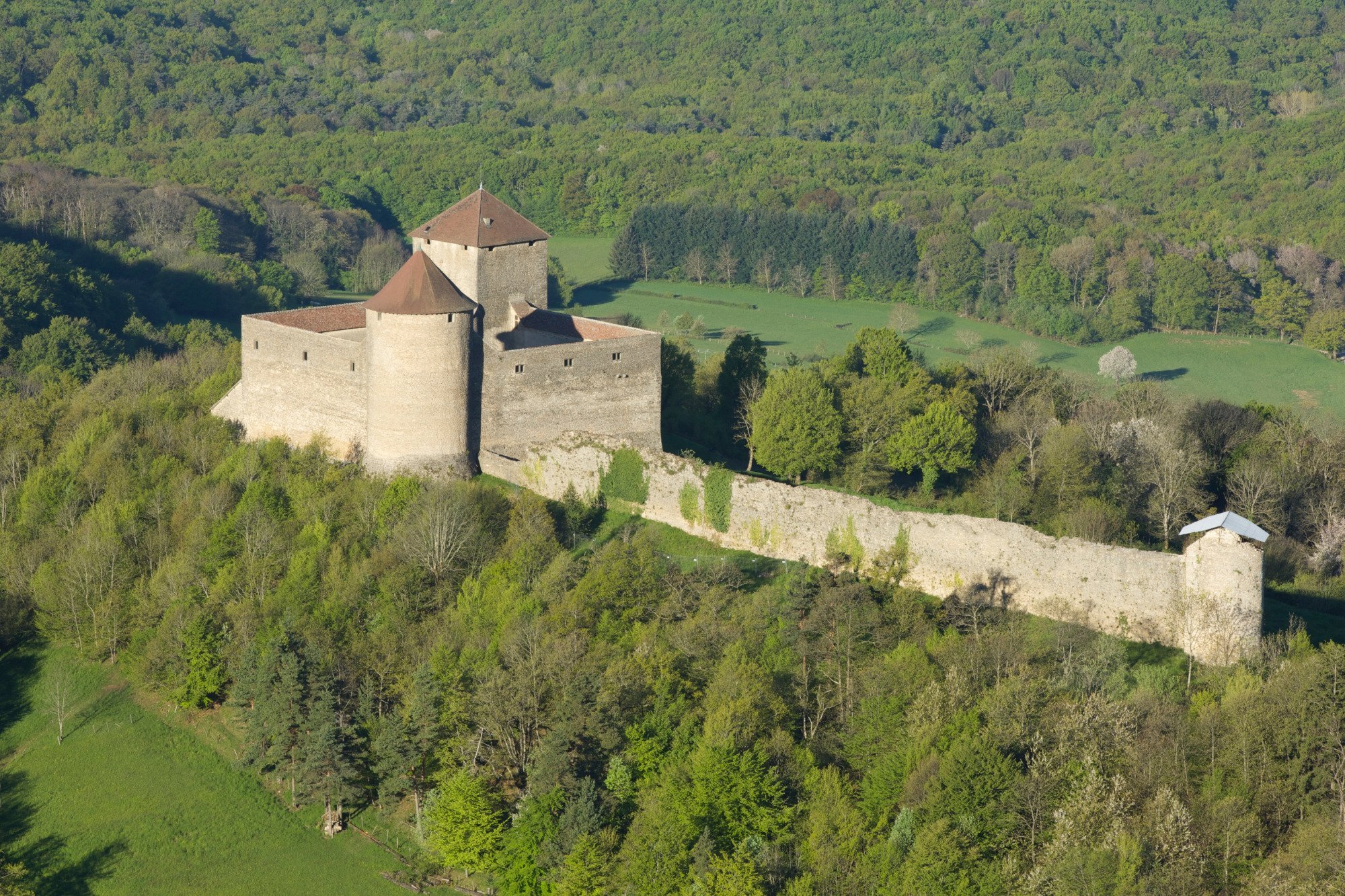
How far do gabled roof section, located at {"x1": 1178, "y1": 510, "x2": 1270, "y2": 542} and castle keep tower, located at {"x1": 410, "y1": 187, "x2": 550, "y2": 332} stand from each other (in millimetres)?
14797

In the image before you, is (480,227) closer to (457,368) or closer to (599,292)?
(457,368)

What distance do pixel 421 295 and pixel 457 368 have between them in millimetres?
1519

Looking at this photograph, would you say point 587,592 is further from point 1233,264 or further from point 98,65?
point 98,65

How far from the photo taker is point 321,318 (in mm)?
42938

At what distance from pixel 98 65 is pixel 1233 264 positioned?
217 feet

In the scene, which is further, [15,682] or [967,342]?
[967,342]

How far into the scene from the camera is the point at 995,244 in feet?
289

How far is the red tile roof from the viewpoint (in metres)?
42.5

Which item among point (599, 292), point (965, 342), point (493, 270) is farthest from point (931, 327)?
point (493, 270)

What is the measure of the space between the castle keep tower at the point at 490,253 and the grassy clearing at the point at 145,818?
402 inches

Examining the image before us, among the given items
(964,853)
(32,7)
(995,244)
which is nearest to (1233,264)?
(995,244)

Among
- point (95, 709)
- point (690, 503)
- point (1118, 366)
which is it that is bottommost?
point (95, 709)

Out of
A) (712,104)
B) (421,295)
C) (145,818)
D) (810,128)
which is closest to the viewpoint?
(145,818)

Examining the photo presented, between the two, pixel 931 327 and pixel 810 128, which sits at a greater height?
pixel 810 128
